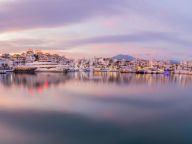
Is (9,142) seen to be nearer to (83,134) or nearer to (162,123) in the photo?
(83,134)

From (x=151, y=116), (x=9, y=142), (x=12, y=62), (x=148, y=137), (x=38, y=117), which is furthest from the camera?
(x=12, y=62)

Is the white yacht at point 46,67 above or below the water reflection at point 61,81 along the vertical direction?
above

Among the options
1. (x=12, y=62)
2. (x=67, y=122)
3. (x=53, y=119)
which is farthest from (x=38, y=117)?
(x=12, y=62)

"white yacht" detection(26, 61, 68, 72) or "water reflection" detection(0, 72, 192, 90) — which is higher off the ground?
"white yacht" detection(26, 61, 68, 72)

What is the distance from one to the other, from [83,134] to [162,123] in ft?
14.8

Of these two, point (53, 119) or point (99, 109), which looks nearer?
point (53, 119)

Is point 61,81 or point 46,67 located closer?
point 61,81

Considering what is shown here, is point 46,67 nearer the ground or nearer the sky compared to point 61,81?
nearer the sky

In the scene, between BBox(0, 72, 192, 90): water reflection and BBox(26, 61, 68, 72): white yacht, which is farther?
BBox(26, 61, 68, 72): white yacht

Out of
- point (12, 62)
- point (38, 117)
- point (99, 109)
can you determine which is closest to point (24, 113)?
point (38, 117)

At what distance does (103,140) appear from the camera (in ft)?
30.5

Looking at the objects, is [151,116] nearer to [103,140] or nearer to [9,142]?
[103,140]

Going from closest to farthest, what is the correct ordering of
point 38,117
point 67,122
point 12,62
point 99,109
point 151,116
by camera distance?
point 67,122, point 38,117, point 151,116, point 99,109, point 12,62

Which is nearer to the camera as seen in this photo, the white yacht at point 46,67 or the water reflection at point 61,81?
the water reflection at point 61,81
